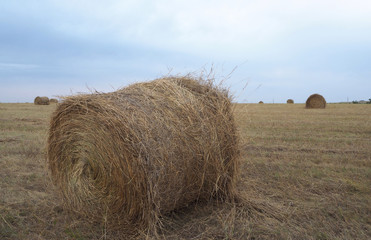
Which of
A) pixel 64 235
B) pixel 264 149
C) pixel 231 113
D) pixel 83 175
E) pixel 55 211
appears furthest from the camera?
pixel 264 149

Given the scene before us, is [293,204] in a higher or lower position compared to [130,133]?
lower

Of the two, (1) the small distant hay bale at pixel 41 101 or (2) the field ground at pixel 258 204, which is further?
(1) the small distant hay bale at pixel 41 101

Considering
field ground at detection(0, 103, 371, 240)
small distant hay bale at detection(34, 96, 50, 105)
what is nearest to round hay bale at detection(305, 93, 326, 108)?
field ground at detection(0, 103, 371, 240)

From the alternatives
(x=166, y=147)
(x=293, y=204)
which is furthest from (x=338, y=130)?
(x=166, y=147)

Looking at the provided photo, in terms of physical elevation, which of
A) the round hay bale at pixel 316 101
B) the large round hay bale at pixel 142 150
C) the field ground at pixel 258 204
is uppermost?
the round hay bale at pixel 316 101

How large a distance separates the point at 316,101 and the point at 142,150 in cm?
2318

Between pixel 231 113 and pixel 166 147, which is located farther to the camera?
pixel 231 113

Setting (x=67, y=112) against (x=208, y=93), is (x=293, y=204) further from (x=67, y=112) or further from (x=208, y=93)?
(x=67, y=112)

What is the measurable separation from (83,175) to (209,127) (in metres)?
1.61

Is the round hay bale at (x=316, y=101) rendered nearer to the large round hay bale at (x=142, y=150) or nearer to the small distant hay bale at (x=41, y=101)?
the large round hay bale at (x=142, y=150)

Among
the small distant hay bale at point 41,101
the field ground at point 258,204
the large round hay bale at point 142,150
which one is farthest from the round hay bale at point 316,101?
the small distant hay bale at point 41,101

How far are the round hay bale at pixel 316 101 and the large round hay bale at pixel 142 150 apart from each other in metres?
21.4

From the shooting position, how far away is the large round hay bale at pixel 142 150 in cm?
325

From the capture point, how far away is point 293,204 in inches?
169
